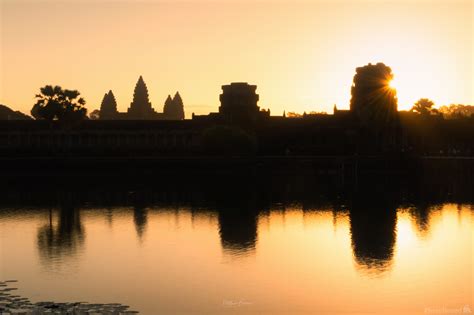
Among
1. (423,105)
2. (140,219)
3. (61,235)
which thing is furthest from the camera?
(423,105)

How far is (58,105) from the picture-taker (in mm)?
116000

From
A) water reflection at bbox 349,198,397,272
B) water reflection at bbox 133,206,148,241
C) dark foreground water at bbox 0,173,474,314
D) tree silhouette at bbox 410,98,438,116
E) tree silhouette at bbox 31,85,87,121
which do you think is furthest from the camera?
tree silhouette at bbox 410,98,438,116

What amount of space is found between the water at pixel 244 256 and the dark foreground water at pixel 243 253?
0.24ft

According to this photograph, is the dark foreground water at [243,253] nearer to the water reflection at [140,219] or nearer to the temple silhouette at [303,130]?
the water reflection at [140,219]

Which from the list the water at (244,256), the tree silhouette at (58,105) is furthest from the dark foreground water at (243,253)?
the tree silhouette at (58,105)

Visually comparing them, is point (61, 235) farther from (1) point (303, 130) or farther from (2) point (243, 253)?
(1) point (303, 130)

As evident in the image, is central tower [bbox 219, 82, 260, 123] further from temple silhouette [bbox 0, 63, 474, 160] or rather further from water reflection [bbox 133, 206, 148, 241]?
water reflection [bbox 133, 206, 148, 241]

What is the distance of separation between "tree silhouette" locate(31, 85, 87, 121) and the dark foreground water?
48105 mm

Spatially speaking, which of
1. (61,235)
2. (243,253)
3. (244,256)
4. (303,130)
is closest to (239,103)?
(303,130)

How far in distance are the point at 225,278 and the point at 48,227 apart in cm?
2118

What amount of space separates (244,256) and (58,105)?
82695 millimetres

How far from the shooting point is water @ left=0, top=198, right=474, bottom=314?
1185 inches

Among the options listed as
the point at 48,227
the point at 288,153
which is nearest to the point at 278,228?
the point at 48,227

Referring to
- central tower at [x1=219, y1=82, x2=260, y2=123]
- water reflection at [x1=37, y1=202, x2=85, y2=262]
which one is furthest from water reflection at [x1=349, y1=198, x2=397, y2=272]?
central tower at [x1=219, y1=82, x2=260, y2=123]
